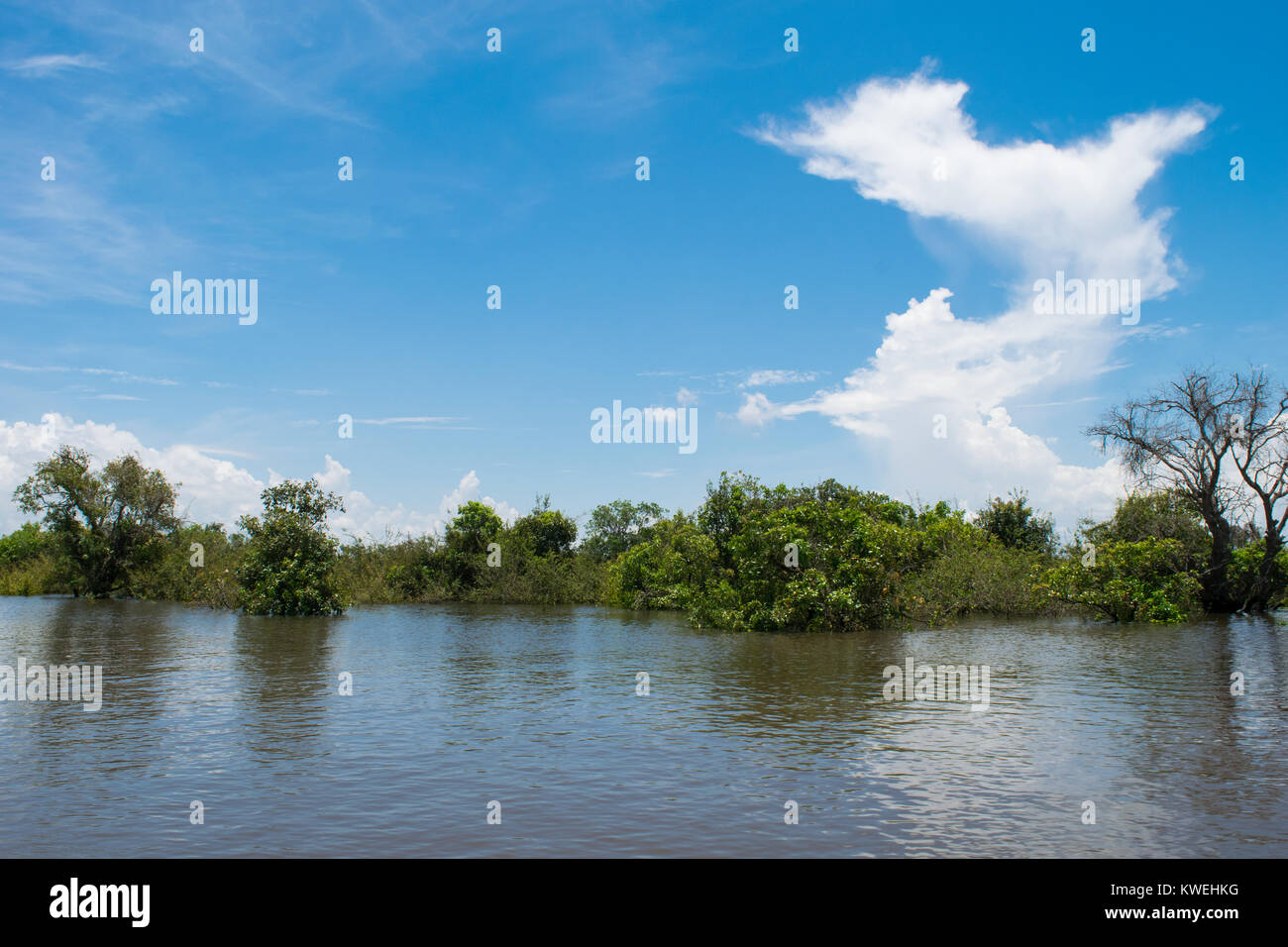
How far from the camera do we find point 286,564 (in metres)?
43.4

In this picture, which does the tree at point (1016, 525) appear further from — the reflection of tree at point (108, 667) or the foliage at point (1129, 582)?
the reflection of tree at point (108, 667)

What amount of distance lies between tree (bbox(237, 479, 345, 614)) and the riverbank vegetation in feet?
0.29

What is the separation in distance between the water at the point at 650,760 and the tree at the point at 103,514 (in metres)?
46.7

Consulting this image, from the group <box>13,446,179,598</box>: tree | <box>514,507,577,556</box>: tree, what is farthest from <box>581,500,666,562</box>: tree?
<box>13,446,179,598</box>: tree

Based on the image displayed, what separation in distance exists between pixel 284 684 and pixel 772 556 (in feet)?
61.2

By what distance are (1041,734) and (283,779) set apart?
11.0 m

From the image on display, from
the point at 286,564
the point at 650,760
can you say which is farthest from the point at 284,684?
the point at 286,564

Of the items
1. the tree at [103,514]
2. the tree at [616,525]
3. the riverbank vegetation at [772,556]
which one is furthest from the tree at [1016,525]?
the tree at [103,514]

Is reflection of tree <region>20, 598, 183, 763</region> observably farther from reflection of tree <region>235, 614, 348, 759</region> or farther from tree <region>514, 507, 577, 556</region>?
tree <region>514, 507, 577, 556</region>

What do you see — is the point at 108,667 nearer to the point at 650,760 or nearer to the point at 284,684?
the point at 284,684

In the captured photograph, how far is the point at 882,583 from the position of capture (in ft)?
111

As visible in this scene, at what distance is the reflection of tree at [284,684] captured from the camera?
1388 centimetres

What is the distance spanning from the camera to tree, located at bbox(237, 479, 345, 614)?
43938 millimetres
